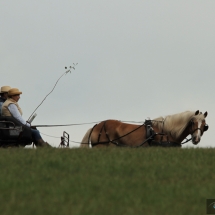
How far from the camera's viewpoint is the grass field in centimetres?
777

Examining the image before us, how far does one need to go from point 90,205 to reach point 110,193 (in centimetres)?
92

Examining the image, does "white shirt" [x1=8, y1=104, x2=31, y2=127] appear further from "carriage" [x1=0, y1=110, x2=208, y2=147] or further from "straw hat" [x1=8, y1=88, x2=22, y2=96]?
"carriage" [x1=0, y1=110, x2=208, y2=147]

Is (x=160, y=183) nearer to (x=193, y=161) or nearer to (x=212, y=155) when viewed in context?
(x=193, y=161)

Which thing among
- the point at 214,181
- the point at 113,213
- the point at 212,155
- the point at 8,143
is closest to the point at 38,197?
the point at 113,213

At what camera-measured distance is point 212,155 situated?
1275cm

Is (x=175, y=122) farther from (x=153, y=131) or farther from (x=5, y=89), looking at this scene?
(x=5, y=89)

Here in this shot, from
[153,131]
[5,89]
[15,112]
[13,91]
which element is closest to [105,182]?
[15,112]

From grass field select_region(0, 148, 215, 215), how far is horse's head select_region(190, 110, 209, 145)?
15.9ft

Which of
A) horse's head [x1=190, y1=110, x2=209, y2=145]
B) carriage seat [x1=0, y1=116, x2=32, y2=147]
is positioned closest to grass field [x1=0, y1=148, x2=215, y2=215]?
carriage seat [x1=0, y1=116, x2=32, y2=147]

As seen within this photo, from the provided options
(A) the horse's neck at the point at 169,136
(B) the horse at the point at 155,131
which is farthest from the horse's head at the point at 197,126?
(A) the horse's neck at the point at 169,136

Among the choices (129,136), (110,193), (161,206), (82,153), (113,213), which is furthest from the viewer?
(129,136)

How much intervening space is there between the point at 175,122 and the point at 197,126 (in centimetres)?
68

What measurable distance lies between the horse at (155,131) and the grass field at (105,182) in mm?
4981

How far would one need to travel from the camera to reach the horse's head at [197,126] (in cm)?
1798
